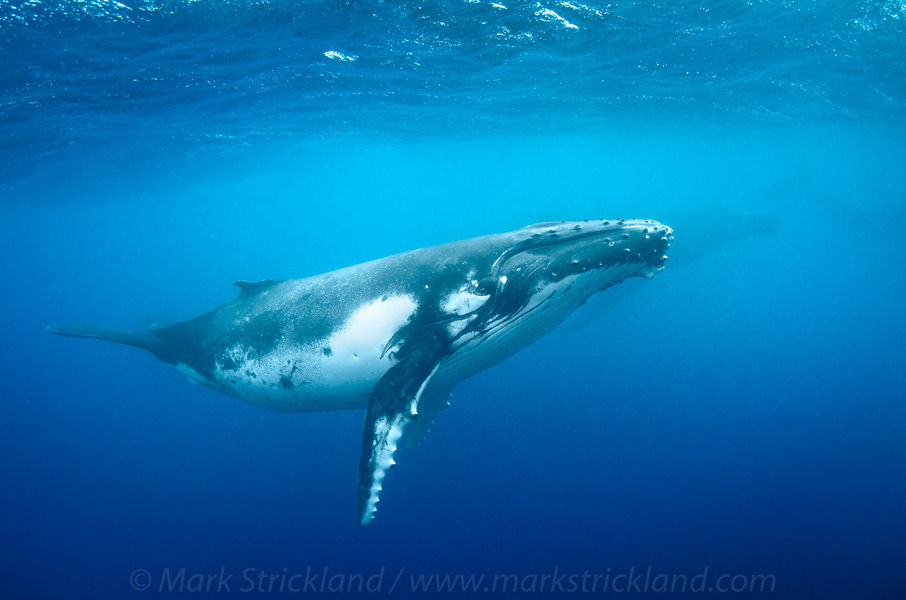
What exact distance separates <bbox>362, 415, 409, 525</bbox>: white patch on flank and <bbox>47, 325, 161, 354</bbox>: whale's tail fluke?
6.81 metres

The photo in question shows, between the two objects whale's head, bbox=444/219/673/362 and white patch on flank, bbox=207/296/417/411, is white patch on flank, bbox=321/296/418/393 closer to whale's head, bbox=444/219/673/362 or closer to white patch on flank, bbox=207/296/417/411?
white patch on flank, bbox=207/296/417/411

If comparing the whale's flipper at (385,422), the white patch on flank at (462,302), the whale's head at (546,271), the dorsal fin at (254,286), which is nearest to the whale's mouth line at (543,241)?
the whale's head at (546,271)

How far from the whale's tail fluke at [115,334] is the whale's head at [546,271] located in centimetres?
735

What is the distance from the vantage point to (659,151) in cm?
5575

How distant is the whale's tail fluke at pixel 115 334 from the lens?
9.54 metres

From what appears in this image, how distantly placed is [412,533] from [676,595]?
291 inches

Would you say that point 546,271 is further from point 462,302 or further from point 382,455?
point 382,455

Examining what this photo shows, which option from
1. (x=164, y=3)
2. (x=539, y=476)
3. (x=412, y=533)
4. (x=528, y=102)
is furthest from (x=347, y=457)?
(x=528, y=102)

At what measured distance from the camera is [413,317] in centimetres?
589

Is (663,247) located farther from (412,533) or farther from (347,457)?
(347,457)

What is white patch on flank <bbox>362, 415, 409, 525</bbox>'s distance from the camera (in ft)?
16.7

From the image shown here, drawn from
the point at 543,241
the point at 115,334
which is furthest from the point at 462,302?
the point at 115,334

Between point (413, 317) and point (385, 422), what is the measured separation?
137 centimetres

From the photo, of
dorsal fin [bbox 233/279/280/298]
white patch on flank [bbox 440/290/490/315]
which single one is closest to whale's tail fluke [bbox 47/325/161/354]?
dorsal fin [bbox 233/279/280/298]
